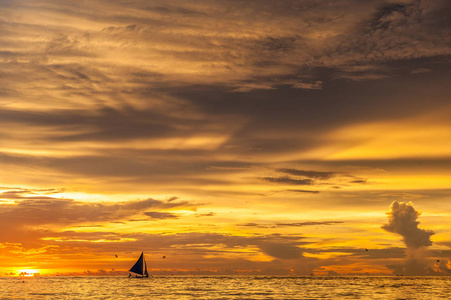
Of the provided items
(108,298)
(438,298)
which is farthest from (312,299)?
(108,298)

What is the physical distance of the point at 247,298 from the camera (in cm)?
16400

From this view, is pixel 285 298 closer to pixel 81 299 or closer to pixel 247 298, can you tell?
pixel 247 298

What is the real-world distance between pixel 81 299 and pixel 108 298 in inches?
344

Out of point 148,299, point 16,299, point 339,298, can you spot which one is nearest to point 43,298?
point 16,299

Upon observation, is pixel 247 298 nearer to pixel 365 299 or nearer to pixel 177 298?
pixel 177 298

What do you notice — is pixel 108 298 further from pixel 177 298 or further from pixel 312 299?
pixel 312 299

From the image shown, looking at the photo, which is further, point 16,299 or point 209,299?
point 16,299

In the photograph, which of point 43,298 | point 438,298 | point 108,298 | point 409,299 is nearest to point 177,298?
point 108,298

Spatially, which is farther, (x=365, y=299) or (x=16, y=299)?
(x=16, y=299)

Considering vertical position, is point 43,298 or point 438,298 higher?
point 43,298

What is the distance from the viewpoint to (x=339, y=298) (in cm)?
15938

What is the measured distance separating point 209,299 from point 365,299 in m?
47.5

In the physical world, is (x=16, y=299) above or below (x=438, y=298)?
above

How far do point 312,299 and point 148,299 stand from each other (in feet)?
166
